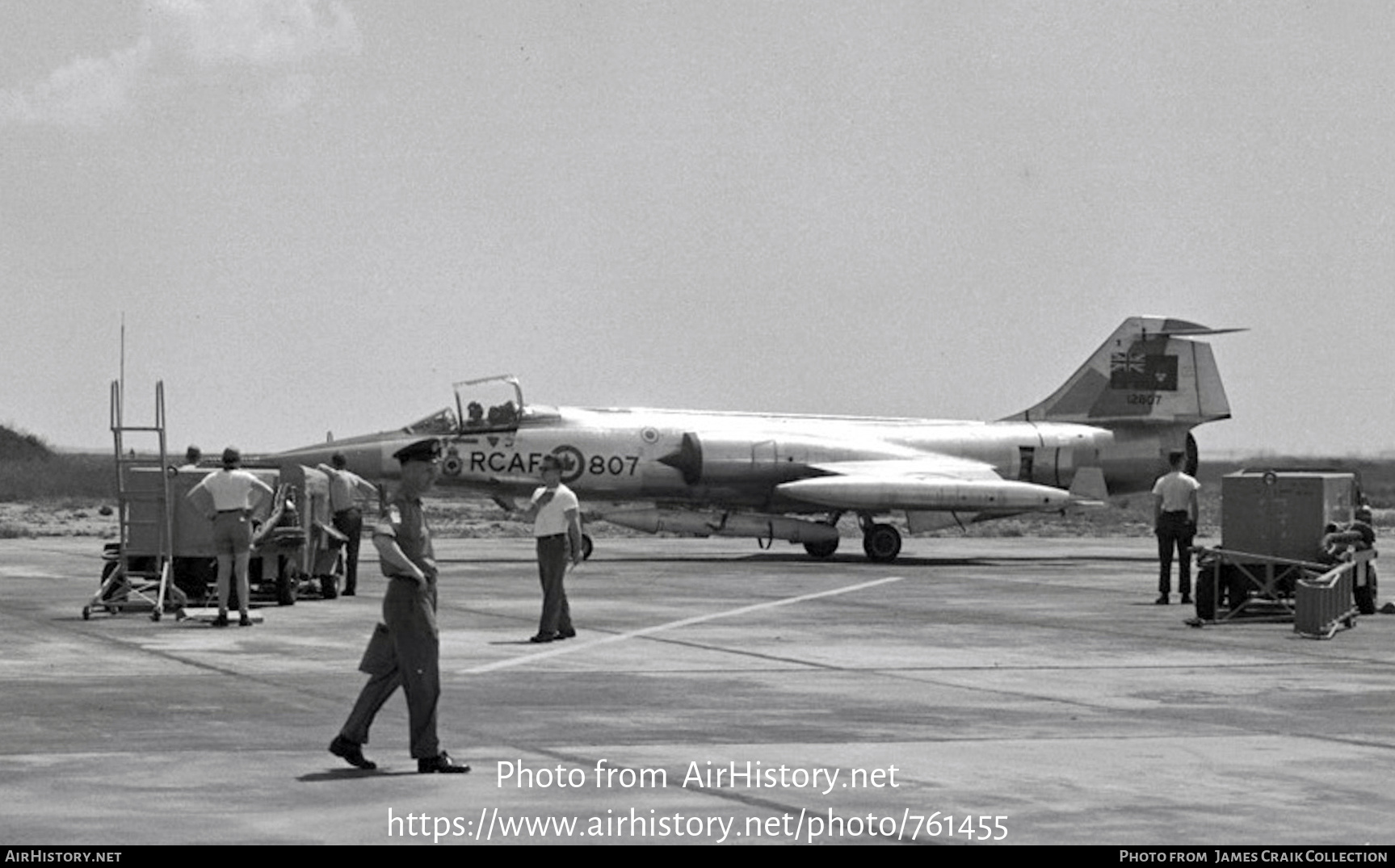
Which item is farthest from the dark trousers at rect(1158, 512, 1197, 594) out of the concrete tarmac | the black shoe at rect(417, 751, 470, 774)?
the black shoe at rect(417, 751, 470, 774)

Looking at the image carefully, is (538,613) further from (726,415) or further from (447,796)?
(726,415)

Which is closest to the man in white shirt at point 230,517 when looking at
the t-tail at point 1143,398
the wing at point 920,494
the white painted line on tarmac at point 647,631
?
the white painted line on tarmac at point 647,631

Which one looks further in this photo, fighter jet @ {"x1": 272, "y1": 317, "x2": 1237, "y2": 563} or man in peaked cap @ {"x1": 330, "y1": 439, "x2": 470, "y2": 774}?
fighter jet @ {"x1": 272, "y1": 317, "x2": 1237, "y2": 563}

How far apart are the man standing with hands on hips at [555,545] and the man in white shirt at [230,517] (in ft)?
9.90

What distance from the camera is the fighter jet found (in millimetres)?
A: 35844

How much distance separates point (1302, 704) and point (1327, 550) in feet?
28.4

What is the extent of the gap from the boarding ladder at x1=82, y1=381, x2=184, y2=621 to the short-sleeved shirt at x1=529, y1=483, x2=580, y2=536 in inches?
159

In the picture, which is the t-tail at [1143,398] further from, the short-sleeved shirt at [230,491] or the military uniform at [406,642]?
the military uniform at [406,642]

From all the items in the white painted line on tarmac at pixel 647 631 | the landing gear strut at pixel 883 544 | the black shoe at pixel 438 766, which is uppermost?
the landing gear strut at pixel 883 544

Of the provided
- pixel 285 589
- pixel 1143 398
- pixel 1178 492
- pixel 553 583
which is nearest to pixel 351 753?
pixel 553 583

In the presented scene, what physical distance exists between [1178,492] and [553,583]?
368 inches

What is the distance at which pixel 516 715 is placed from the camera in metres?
13.5

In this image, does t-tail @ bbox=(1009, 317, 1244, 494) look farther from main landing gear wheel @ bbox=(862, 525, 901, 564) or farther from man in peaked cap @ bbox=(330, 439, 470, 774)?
man in peaked cap @ bbox=(330, 439, 470, 774)

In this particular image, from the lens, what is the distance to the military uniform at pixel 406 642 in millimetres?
11031
